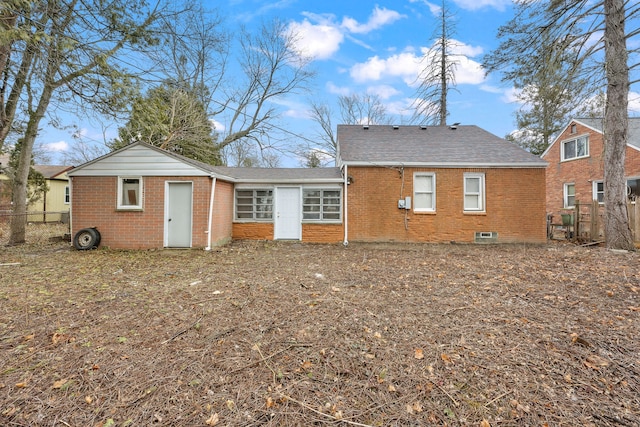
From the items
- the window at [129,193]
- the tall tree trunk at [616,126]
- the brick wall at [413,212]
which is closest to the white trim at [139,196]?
the window at [129,193]

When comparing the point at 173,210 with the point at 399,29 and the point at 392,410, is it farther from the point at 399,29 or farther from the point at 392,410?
the point at 399,29

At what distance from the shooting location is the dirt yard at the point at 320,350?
2230 mm

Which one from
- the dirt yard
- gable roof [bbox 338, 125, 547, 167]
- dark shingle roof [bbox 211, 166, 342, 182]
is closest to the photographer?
the dirt yard

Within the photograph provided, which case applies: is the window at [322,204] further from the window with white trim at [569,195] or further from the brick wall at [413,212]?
the window with white trim at [569,195]

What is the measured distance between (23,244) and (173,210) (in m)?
5.69

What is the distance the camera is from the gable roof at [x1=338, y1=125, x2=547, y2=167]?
1100cm

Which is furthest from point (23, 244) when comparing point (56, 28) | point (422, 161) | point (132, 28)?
point (422, 161)

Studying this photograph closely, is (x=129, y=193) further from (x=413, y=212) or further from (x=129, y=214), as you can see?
(x=413, y=212)

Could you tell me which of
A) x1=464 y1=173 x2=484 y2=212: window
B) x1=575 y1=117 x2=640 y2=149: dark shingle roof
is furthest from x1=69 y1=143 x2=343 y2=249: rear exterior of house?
x1=575 y1=117 x2=640 y2=149: dark shingle roof

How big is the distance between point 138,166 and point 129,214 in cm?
159

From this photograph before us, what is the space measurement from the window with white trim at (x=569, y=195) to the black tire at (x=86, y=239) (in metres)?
23.7

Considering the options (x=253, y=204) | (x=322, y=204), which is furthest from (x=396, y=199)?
(x=253, y=204)

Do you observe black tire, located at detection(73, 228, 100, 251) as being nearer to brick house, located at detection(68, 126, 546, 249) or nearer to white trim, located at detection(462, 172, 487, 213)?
brick house, located at detection(68, 126, 546, 249)

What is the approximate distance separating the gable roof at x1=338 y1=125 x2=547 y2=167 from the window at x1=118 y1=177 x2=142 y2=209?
281 inches
